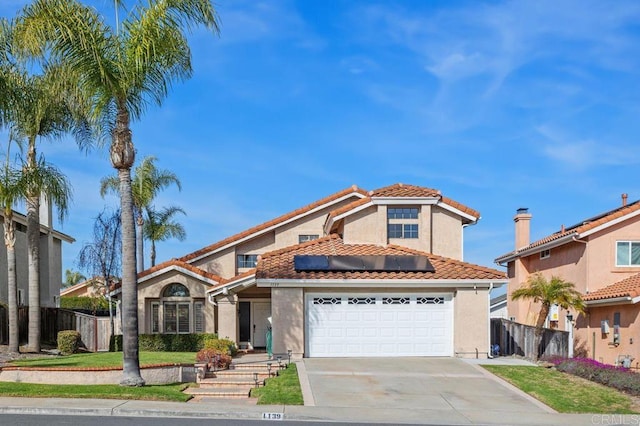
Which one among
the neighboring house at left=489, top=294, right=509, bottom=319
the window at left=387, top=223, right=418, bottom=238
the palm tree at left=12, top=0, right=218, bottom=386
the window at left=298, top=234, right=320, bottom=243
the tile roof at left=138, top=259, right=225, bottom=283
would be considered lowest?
the neighboring house at left=489, top=294, right=509, bottom=319

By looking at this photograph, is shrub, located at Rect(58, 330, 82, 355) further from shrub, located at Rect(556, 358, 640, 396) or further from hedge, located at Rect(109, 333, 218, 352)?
shrub, located at Rect(556, 358, 640, 396)

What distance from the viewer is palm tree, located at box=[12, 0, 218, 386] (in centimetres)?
1496

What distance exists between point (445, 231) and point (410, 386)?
33.8 feet

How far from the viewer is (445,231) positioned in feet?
84.7

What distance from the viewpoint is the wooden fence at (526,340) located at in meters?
22.3

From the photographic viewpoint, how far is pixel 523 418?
44.0ft

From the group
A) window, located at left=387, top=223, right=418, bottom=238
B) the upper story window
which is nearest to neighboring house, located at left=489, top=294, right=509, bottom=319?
the upper story window

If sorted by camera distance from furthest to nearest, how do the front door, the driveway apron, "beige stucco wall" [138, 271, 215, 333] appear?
the front door < "beige stucco wall" [138, 271, 215, 333] < the driveway apron

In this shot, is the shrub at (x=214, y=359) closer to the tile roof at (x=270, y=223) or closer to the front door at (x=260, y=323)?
the front door at (x=260, y=323)

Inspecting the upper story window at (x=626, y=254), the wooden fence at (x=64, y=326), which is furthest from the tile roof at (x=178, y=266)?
the upper story window at (x=626, y=254)

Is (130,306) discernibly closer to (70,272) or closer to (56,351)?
(56,351)

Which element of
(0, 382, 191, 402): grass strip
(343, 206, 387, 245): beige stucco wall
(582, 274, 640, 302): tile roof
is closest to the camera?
(0, 382, 191, 402): grass strip

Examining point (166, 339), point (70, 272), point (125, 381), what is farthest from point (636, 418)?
point (70, 272)

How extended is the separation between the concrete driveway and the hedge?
5725mm
